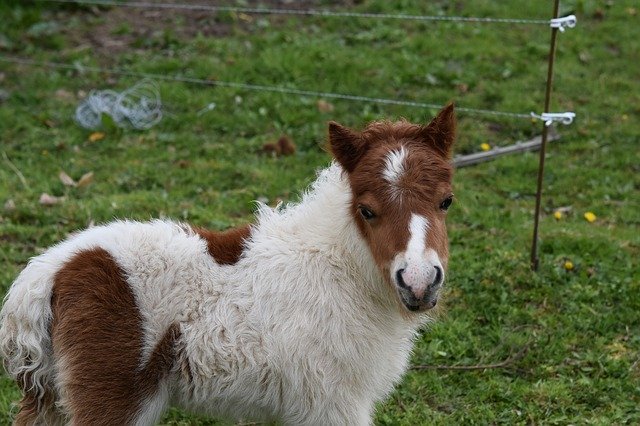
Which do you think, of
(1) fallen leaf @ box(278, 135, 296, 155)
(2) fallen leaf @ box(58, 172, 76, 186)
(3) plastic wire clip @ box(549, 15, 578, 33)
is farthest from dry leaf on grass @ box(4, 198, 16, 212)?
(3) plastic wire clip @ box(549, 15, 578, 33)

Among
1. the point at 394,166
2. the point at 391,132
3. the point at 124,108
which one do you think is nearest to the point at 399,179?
the point at 394,166

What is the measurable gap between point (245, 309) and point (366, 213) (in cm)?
69

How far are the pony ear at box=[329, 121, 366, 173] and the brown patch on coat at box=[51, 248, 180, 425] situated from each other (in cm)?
107

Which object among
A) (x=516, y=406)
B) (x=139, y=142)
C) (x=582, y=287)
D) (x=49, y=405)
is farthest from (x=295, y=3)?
(x=49, y=405)

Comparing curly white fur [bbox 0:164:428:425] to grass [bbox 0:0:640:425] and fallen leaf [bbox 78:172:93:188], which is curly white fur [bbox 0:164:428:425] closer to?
grass [bbox 0:0:640:425]

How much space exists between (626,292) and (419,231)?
110 inches

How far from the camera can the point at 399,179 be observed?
3502 millimetres

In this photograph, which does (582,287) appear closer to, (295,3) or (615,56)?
(615,56)

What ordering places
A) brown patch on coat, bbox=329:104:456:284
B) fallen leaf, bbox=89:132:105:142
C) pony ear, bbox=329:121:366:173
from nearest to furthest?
brown patch on coat, bbox=329:104:456:284, pony ear, bbox=329:121:366:173, fallen leaf, bbox=89:132:105:142

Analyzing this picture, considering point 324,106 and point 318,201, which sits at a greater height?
point 318,201

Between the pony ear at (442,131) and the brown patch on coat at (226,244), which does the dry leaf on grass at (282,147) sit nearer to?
the brown patch on coat at (226,244)

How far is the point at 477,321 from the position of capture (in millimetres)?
5418

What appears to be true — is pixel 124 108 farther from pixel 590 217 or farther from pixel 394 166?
pixel 394 166

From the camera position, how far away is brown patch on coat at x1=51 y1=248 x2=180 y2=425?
11.4ft
